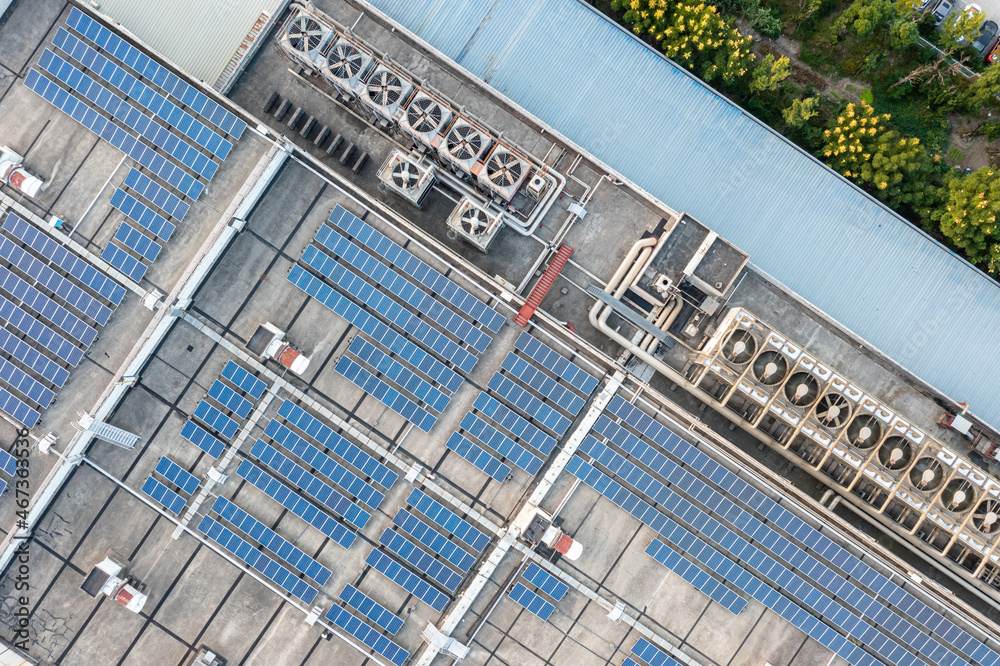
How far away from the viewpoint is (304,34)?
4472 cm

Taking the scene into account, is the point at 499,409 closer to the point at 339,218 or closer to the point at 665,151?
the point at 339,218

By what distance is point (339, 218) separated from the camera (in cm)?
4225

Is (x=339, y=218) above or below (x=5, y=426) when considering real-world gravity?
above

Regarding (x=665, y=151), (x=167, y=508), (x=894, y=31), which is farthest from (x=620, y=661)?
(x=894, y=31)

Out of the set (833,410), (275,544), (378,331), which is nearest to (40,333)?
(275,544)

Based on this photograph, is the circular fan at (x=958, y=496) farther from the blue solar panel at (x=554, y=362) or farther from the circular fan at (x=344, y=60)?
the circular fan at (x=344, y=60)

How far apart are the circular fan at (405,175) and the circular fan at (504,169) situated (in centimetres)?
570

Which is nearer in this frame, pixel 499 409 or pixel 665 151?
pixel 499 409

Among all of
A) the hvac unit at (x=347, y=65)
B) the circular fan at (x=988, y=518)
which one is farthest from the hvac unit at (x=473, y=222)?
the circular fan at (x=988, y=518)

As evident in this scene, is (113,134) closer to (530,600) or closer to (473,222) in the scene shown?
(473,222)

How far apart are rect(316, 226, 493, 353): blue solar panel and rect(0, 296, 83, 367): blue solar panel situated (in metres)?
18.8

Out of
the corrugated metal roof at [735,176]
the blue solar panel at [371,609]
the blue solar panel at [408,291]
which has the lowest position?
the blue solar panel at [371,609]

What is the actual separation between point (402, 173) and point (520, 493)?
2552 centimetres

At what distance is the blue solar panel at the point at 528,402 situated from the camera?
43094 millimetres
